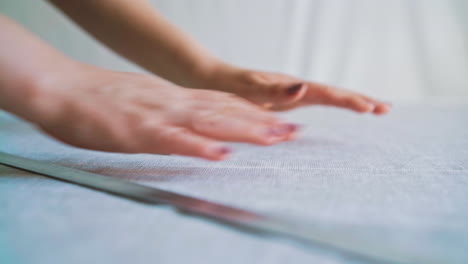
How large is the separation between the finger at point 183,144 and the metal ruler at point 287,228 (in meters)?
0.04

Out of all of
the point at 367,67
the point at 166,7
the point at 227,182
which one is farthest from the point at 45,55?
the point at 367,67

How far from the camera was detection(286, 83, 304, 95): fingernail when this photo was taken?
0.50 m

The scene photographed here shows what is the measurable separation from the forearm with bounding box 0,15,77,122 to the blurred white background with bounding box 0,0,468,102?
117cm

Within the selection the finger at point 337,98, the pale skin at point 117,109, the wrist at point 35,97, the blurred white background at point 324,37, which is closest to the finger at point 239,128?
the pale skin at point 117,109

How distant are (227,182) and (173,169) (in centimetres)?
7

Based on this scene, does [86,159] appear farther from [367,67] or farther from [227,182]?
[367,67]

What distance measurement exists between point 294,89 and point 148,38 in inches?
12.0

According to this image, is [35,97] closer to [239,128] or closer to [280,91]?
[239,128]

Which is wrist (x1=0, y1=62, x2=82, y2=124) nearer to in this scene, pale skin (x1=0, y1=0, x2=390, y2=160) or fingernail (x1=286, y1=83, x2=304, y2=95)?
pale skin (x1=0, y1=0, x2=390, y2=160)

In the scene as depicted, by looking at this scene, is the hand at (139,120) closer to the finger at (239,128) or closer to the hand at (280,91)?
the finger at (239,128)

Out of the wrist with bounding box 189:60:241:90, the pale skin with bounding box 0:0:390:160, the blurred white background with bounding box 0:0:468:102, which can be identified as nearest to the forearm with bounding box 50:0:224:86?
the wrist with bounding box 189:60:241:90

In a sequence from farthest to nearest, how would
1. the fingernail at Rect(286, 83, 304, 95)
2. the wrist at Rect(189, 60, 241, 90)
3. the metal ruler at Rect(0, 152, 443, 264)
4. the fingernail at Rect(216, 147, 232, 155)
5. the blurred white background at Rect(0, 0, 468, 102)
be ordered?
the blurred white background at Rect(0, 0, 468, 102) < the wrist at Rect(189, 60, 241, 90) < the fingernail at Rect(286, 83, 304, 95) < the fingernail at Rect(216, 147, 232, 155) < the metal ruler at Rect(0, 152, 443, 264)

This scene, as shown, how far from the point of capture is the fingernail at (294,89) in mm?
498

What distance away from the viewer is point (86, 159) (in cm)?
40
